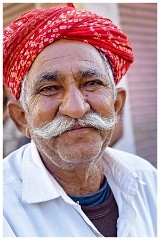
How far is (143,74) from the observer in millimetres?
7270

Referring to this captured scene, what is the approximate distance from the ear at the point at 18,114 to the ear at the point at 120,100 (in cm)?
58

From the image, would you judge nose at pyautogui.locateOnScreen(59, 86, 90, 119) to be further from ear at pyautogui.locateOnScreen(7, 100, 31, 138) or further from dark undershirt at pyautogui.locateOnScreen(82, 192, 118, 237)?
dark undershirt at pyautogui.locateOnScreen(82, 192, 118, 237)

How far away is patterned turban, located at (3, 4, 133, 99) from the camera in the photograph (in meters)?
2.12

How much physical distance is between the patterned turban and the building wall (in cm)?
455

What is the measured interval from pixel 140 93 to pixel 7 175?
533 cm

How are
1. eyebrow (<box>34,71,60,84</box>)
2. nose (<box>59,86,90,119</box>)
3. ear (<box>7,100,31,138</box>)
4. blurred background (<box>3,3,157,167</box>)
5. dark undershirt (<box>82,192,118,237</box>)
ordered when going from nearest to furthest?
→ nose (<box>59,86,90,119</box>), eyebrow (<box>34,71,60,84</box>), dark undershirt (<box>82,192,118,237</box>), ear (<box>7,100,31,138</box>), blurred background (<box>3,3,157,167</box>)

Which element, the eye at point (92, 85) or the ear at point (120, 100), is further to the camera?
the ear at point (120, 100)

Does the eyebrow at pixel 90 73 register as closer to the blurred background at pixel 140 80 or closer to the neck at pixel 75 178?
the neck at pixel 75 178

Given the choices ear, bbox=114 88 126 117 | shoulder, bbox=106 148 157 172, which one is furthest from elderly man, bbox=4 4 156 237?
shoulder, bbox=106 148 157 172

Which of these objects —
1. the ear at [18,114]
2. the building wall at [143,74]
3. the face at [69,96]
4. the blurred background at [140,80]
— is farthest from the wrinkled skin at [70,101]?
the building wall at [143,74]

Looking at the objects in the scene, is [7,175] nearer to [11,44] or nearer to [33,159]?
[33,159]

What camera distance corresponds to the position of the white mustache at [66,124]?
197 cm

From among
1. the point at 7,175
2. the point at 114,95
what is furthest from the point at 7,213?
the point at 114,95

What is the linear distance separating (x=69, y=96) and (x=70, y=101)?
0.04 m
